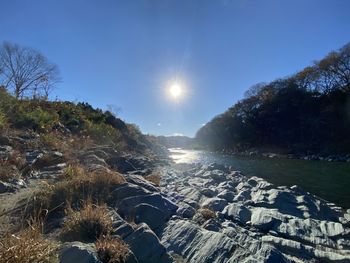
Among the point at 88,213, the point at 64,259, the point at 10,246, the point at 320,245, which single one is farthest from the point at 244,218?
the point at 10,246

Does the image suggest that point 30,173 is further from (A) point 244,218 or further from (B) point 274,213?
(B) point 274,213

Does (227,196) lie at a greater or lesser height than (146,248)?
lesser

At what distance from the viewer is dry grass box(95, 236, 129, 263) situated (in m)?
4.30

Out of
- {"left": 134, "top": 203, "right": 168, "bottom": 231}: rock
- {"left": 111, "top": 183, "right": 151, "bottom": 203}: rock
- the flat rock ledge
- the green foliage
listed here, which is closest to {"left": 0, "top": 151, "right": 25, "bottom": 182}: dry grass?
{"left": 111, "top": 183, "right": 151, "bottom": 203}: rock

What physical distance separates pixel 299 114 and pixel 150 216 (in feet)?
191

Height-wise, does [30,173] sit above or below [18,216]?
above

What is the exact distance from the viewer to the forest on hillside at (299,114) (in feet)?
167

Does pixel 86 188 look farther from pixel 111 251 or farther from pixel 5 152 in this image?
pixel 5 152

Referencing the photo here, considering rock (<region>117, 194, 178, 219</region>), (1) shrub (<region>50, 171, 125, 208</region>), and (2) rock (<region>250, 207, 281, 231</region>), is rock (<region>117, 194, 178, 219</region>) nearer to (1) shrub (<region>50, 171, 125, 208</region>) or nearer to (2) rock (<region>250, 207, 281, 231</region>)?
(1) shrub (<region>50, 171, 125, 208</region>)

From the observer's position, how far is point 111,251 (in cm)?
435

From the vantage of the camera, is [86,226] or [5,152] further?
[5,152]

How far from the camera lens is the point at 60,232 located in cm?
518

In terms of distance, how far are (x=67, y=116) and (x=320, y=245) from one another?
22274mm

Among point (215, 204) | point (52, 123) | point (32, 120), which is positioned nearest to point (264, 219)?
point (215, 204)
